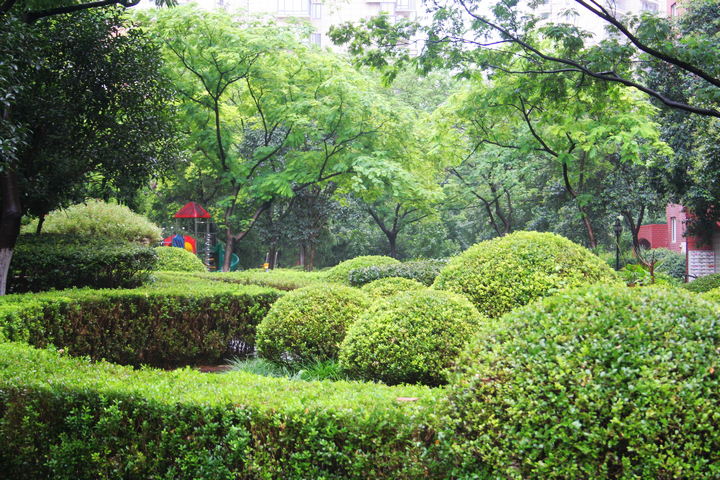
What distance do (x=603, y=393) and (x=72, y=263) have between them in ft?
24.0

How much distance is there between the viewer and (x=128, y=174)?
8219mm

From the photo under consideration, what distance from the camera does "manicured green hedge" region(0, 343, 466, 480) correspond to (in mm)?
2617

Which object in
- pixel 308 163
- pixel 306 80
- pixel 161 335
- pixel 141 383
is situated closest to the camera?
pixel 141 383

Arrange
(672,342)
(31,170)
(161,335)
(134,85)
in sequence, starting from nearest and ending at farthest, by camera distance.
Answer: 1. (672,342)
2. (161,335)
3. (31,170)
4. (134,85)

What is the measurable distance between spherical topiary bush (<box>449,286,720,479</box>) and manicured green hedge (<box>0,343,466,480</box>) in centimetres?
26

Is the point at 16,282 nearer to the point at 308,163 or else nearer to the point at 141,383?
the point at 141,383

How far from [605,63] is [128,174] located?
764 centimetres

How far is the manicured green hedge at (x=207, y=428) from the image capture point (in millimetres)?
2617

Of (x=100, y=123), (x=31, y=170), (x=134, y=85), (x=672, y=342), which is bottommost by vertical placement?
(x=672, y=342)

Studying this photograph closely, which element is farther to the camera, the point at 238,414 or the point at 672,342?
the point at 238,414

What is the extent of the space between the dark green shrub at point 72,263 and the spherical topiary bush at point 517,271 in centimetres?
482

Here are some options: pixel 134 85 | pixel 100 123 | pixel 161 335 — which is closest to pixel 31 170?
pixel 100 123

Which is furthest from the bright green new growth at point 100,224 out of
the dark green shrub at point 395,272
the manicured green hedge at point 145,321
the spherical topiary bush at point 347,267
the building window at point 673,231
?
the building window at point 673,231

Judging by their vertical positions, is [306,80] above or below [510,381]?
above
